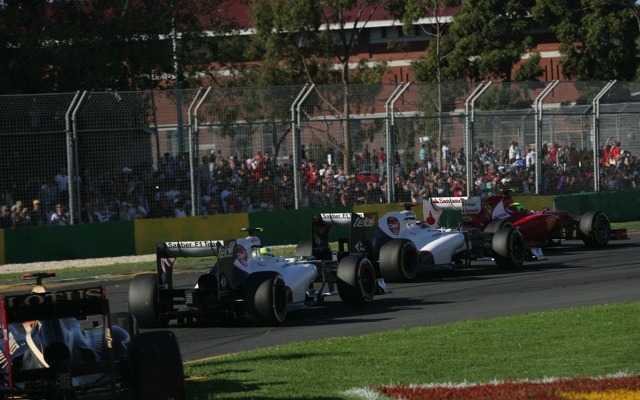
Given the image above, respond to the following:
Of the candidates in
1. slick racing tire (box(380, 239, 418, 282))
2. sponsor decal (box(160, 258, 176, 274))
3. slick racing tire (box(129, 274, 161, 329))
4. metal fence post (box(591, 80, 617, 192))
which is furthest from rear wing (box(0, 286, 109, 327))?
metal fence post (box(591, 80, 617, 192))

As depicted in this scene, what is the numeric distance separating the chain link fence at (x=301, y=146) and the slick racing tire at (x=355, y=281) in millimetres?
9268

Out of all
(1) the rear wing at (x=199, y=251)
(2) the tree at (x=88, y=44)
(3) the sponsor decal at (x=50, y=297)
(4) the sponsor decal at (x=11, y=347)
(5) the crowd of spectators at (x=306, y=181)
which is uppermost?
(2) the tree at (x=88, y=44)

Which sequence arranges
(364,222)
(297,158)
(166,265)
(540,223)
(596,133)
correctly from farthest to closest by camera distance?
(596,133) → (297,158) → (540,223) → (364,222) → (166,265)

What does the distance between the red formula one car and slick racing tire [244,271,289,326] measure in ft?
22.0

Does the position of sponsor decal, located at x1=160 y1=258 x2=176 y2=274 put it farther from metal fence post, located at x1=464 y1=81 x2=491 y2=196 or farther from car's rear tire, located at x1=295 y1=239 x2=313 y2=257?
metal fence post, located at x1=464 y1=81 x2=491 y2=196

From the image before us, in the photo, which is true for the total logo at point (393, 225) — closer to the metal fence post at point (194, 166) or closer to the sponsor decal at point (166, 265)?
the sponsor decal at point (166, 265)

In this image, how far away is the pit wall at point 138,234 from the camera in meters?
23.3

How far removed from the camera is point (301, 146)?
26141mm

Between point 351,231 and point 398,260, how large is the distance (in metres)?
1.10

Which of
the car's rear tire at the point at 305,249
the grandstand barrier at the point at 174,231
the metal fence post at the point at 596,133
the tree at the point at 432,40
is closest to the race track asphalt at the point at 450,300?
the car's rear tire at the point at 305,249

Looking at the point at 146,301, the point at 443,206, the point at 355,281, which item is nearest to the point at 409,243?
the point at 443,206

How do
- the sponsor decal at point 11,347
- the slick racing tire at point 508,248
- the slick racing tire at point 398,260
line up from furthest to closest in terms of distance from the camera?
1. the slick racing tire at point 508,248
2. the slick racing tire at point 398,260
3. the sponsor decal at point 11,347

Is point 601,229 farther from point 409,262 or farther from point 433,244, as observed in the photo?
point 409,262

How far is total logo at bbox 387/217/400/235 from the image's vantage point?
18734mm
